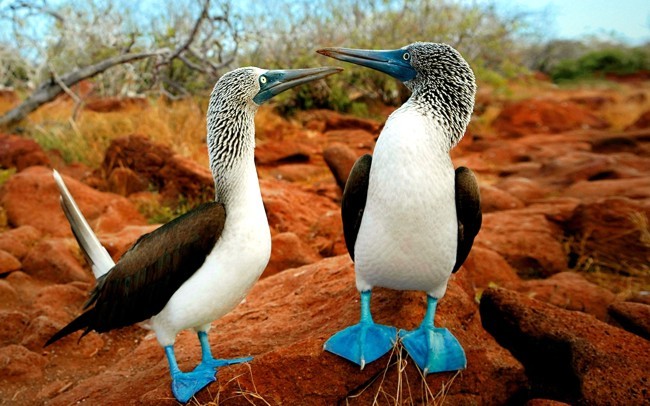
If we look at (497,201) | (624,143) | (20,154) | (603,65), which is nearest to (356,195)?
(497,201)

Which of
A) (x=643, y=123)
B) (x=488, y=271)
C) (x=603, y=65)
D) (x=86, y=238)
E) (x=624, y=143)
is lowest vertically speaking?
(x=603, y=65)

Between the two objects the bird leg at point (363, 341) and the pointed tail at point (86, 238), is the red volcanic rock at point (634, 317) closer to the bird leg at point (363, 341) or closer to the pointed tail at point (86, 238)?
the bird leg at point (363, 341)

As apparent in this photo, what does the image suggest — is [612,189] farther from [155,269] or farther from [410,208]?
[155,269]

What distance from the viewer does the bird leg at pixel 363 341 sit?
242 centimetres

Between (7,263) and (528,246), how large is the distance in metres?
4.66

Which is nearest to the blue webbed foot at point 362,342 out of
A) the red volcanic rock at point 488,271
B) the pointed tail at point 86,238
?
the pointed tail at point 86,238

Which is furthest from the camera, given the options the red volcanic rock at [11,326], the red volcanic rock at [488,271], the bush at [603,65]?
the bush at [603,65]

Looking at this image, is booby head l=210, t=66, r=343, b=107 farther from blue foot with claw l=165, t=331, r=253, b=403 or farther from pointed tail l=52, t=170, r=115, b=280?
blue foot with claw l=165, t=331, r=253, b=403

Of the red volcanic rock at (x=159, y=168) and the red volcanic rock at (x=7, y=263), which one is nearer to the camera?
the red volcanic rock at (x=7, y=263)

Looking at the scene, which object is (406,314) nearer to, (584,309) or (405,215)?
(405,215)

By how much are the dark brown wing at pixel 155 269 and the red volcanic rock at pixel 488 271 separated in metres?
2.81

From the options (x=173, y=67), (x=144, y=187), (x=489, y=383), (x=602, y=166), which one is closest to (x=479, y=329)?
(x=489, y=383)

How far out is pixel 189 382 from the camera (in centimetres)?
244

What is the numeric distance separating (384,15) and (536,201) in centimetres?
791
